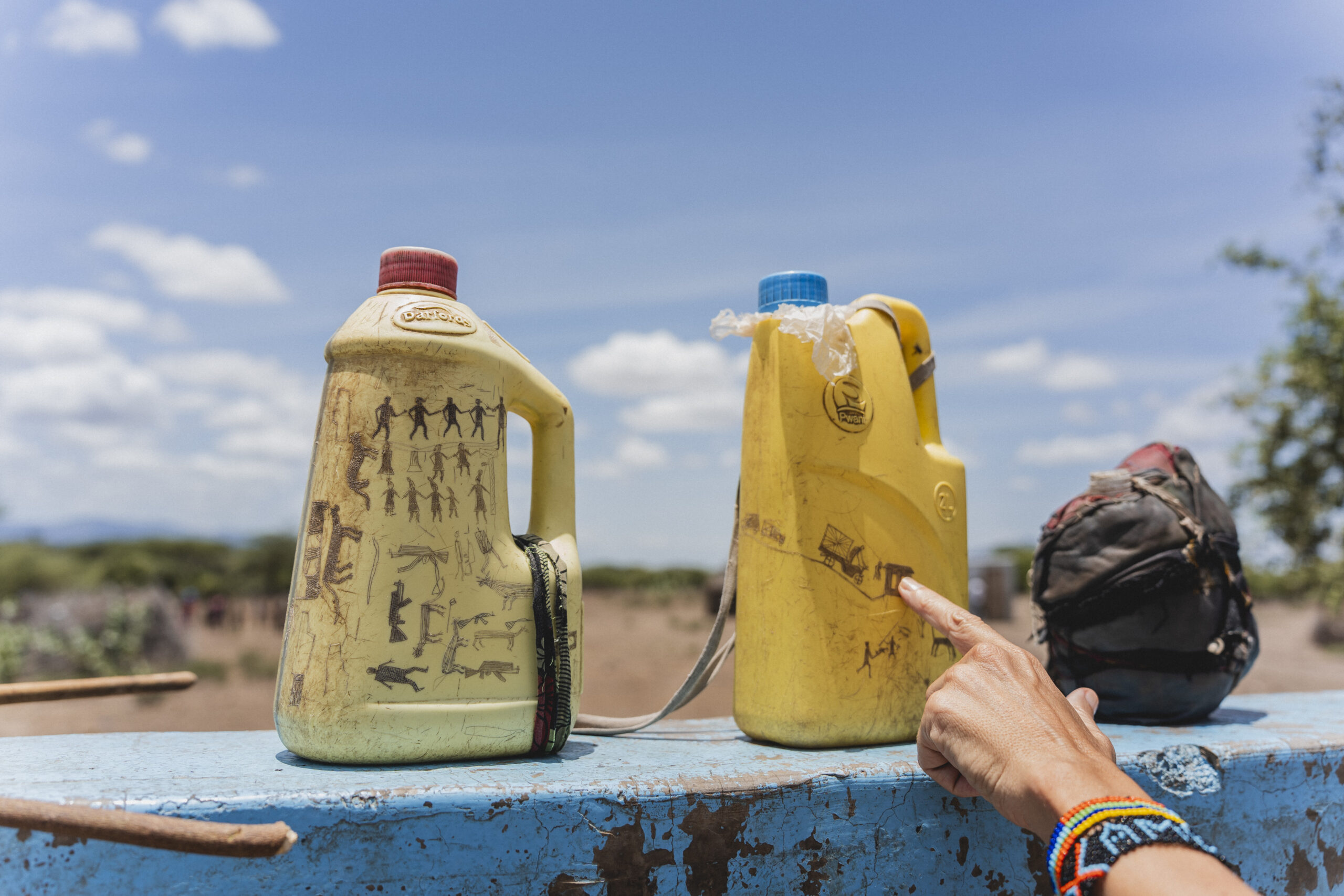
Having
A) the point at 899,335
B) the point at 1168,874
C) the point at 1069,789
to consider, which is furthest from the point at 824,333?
the point at 1168,874

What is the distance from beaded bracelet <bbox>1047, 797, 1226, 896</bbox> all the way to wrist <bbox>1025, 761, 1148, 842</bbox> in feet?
0.04

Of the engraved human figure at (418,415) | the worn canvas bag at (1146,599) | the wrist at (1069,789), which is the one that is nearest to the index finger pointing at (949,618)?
the wrist at (1069,789)

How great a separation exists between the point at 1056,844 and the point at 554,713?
2.64ft

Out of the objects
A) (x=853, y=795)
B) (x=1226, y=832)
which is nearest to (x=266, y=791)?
(x=853, y=795)

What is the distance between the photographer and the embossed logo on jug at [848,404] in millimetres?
→ 1590

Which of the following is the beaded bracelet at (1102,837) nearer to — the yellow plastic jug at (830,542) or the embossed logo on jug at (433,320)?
the yellow plastic jug at (830,542)

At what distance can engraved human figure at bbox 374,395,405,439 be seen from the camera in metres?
1.33

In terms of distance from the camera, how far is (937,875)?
1328mm

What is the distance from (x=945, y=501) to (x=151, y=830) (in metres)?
1.42

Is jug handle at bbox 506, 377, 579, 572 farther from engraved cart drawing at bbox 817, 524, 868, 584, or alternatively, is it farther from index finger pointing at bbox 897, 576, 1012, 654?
index finger pointing at bbox 897, 576, 1012, 654

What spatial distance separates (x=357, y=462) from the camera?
1.33 metres

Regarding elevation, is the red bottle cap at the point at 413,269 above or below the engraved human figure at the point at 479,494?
above

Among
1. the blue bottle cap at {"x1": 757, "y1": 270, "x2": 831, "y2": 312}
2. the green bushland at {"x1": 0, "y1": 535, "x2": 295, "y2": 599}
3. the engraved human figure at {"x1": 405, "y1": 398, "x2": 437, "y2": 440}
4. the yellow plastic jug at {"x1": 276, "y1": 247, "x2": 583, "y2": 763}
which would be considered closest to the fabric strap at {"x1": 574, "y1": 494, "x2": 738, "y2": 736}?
the yellow plastic jug at {"x1": 276, "y1": 247, "x2": 583, "y2": 763}

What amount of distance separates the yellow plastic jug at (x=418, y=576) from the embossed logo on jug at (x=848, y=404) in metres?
0.59
